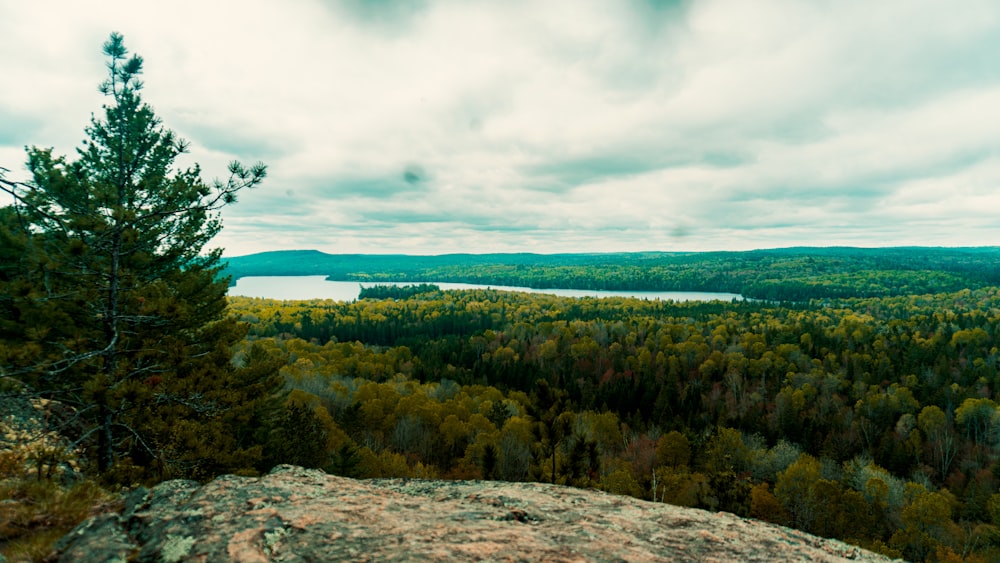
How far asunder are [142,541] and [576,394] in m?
74.8

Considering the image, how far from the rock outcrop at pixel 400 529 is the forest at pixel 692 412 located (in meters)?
9.74

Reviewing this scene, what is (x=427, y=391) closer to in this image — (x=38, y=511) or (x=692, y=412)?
(x=692, y=412)

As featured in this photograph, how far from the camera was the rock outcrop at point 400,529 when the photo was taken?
476 centimetres

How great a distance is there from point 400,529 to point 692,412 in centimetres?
7659

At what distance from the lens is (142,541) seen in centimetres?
494

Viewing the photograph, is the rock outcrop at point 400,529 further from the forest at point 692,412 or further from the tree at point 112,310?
the forest at point 692,412

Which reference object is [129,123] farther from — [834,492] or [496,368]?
[496,368]

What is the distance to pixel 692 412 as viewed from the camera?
72.9 metres

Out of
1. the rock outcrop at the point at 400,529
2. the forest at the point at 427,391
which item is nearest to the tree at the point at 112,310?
the forest at the point at 427,391

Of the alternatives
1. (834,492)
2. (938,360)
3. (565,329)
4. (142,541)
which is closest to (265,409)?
(142,541)

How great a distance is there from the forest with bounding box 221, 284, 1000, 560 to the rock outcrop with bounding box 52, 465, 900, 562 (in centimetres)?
974

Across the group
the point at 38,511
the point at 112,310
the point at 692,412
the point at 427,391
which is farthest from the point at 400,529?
the point at 692,412

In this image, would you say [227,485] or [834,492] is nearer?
[227,485]

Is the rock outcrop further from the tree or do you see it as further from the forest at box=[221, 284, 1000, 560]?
the forest at box=[221, 284, 1000, 560]
